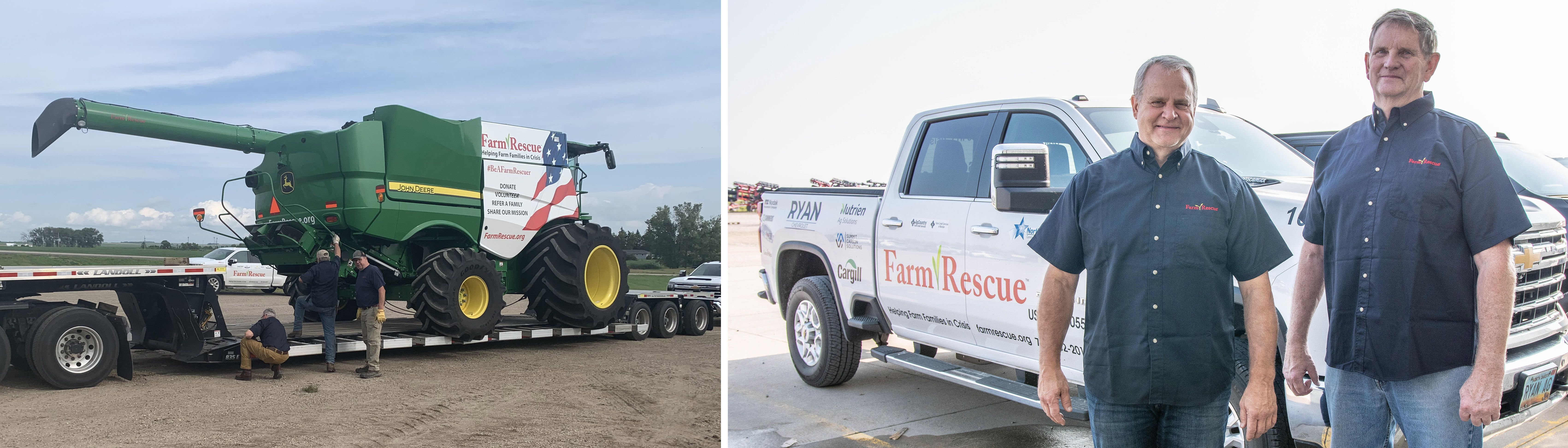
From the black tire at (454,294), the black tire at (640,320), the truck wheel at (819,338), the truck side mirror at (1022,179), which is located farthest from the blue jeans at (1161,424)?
the black tire at (640,320)

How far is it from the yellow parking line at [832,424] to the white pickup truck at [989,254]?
1.48ft

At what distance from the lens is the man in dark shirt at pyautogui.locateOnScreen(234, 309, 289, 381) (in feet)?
31.3

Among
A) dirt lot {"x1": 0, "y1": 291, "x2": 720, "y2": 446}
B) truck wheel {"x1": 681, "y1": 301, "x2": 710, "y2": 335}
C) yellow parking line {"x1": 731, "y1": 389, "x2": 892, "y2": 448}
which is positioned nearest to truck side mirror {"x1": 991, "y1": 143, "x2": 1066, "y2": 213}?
yellow parking line {"x1": 731, "y1": 389, "x2": 892, "y2": 448}

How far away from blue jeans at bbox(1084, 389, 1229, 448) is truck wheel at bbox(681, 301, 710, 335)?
42.0 ft

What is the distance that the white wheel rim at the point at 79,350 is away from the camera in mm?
8547

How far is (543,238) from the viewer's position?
532 inches

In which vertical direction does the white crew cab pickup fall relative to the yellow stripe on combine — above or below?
below

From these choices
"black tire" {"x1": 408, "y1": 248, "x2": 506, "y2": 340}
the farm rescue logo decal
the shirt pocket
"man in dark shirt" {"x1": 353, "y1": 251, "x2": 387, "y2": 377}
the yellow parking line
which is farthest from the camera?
"black tire" {"x1": 408, "y1": 248, "x2": 506, "y2": 340}

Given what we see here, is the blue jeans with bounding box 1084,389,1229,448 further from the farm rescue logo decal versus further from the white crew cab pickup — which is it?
the white crew cab pickup

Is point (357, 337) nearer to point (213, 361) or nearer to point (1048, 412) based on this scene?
point (213, 361)

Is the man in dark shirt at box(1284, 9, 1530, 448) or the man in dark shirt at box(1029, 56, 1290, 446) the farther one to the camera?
the man in dark shirt at box(1284, 9, 1530, 448)

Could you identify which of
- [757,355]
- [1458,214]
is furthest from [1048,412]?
[757,355]

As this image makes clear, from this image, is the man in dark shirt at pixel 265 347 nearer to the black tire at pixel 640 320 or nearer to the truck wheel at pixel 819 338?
the truck wheel at pixel 819 338

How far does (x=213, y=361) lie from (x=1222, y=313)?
9.61 meters
